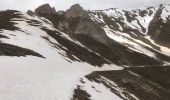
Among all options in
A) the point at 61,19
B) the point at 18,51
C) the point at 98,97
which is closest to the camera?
the point at 98,97

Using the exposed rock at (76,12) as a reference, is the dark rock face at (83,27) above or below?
below

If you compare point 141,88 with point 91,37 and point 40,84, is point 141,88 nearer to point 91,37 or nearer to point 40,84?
point 40,84

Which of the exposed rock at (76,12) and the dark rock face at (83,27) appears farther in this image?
the exposed rock at (76,12)

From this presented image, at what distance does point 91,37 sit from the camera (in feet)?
385

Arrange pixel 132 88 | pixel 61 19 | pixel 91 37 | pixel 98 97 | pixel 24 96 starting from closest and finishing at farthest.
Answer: pixel 24 96 < pixel 98 97 < pixel 132 88 < pixel 91 37 < pixel 61 19

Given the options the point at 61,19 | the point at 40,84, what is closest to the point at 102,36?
the point at 61,19

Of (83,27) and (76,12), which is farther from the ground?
(76,12)

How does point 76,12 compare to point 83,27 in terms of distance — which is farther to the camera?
point 76,12

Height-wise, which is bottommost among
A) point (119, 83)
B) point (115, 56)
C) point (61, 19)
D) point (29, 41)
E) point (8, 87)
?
point (8, 87)

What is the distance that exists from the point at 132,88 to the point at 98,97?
19710mm

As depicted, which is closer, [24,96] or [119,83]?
[24,96]

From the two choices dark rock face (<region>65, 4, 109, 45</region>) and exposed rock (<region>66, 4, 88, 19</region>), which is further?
exposed rock (<region>66, 4, 88, 19</region>)

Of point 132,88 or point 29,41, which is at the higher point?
point 132,88

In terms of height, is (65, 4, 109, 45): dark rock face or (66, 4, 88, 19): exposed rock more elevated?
(66, 4, 88, 19): exposed rock
